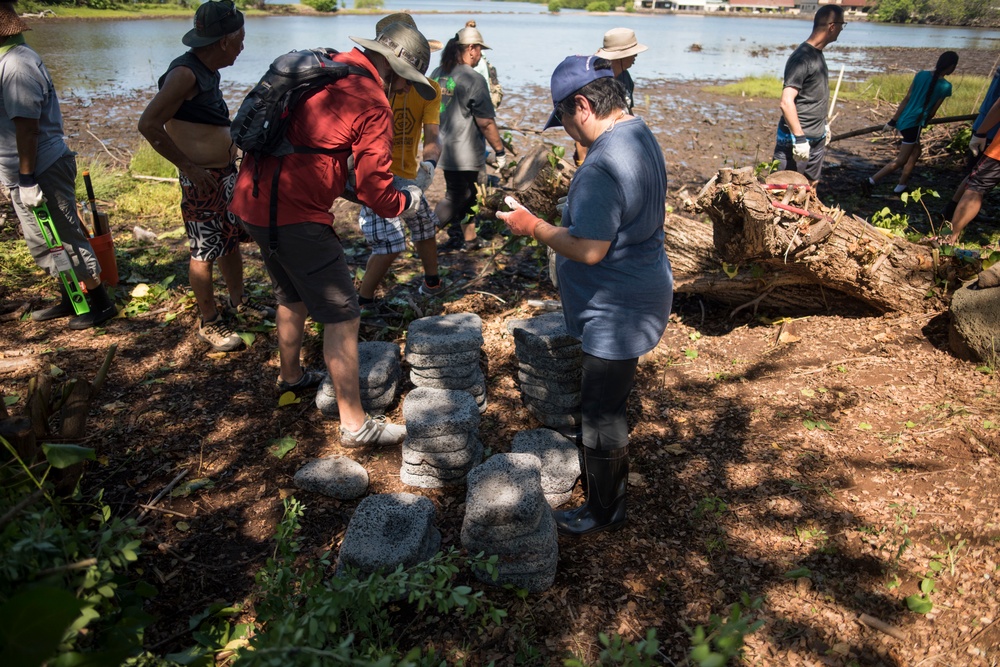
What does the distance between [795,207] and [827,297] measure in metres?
0.92

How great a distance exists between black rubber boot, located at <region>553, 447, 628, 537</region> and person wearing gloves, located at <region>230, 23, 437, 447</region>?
3.88 feet

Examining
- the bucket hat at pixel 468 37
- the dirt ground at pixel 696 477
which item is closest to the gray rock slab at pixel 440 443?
the dirt ground at pixel 696 477

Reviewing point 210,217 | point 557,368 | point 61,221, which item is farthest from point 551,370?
point 61,221

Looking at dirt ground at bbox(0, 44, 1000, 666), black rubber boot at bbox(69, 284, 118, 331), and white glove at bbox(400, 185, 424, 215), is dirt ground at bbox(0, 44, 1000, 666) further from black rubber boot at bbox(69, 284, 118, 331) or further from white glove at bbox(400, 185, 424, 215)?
white glove at bbox(400, 185, 424, 215)

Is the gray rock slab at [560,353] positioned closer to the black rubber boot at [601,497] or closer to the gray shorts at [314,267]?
the black rubber boot at [601,497]

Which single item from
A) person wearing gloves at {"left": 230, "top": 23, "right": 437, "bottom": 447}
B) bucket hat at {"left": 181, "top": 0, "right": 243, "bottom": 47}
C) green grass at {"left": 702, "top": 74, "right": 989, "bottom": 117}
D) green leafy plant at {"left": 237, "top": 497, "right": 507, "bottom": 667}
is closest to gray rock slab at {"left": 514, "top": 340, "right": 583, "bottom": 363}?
person wearing gloves at {"left": 230, "top": 23, "right": 437, "bottom": 447}

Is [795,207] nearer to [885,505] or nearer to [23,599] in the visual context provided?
[885,505]

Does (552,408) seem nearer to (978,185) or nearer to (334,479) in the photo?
(334,479)

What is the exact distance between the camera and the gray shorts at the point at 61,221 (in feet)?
13.6

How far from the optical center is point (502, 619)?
245 cm

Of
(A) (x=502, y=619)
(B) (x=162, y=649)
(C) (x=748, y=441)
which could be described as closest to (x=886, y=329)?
(C) (x=748, y=441)

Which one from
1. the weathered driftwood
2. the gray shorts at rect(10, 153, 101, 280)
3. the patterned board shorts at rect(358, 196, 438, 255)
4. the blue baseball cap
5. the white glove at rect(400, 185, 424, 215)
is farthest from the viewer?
the patterned board shorts at rect(358, 196, 438, 255)

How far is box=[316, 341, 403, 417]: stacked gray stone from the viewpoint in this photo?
11.8 feet

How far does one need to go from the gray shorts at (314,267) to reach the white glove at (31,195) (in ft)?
6.88
